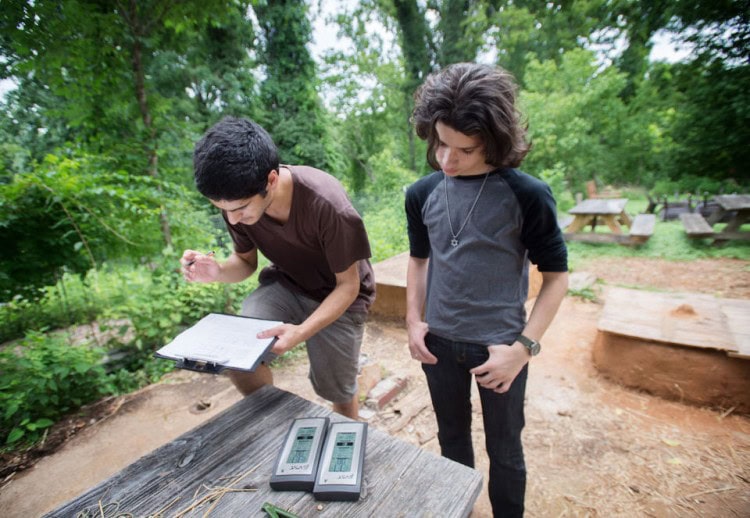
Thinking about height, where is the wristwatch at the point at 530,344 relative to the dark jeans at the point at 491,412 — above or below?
above

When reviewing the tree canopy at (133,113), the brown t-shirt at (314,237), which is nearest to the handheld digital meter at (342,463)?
the brown t-shirt at (314,237)

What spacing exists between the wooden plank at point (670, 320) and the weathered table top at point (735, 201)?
9.06 ft

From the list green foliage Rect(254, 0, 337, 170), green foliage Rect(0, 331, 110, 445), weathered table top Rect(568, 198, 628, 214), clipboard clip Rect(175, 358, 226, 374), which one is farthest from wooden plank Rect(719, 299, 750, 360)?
green foliage Rect(254, 0, 337, 170)

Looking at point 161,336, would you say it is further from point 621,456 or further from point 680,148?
point 680,148

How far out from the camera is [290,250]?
1559mm

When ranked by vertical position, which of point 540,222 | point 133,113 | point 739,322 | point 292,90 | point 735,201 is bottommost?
point 739,322

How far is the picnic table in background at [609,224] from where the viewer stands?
20.8ft

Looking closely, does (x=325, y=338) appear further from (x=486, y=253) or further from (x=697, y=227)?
(x=697, y=227)

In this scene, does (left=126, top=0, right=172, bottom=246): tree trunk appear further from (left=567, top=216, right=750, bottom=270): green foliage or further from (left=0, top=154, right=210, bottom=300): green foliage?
(left=567, top=216, right=750, bottom=270): green foliage

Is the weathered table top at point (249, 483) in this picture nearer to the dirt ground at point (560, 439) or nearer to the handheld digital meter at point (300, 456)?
the handheld digital meter at point (300, 456)

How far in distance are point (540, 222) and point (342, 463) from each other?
38.9 inches

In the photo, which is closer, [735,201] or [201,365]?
[201,365]

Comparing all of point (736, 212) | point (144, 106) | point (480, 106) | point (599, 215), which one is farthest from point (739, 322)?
point (144, 106)

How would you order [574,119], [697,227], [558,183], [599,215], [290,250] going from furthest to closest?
[574,119], [558,183], [599,215], [697,227], [290,250]
